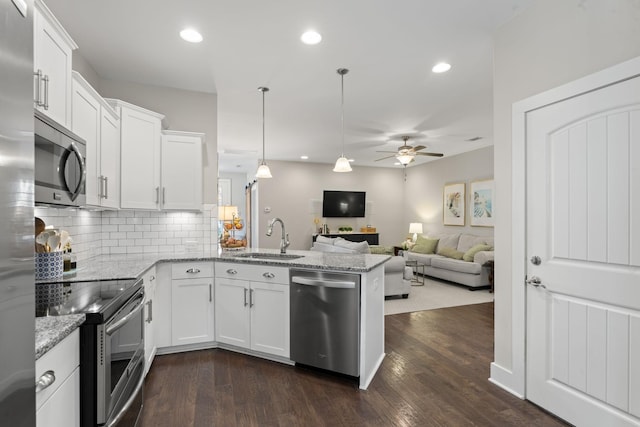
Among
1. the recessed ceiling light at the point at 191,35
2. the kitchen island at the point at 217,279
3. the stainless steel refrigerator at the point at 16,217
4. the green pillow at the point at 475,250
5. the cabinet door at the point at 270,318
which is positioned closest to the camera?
the stainless steel refrigerator at the point at 16,217

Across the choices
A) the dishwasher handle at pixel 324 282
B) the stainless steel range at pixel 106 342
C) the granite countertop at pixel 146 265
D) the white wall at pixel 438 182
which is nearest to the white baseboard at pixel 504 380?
the granite countertop at pixel 146 265

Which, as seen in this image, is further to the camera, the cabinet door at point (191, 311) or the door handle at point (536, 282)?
the cabinet door at point (191, 311)

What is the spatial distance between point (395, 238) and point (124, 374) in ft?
28.5

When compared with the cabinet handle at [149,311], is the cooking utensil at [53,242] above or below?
above

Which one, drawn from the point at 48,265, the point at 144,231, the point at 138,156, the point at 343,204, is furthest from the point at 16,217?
the point at 343,204

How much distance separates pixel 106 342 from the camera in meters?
1.45

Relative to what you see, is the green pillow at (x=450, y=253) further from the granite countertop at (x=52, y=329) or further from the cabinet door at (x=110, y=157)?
the granite countertop at (x=52, y=329)

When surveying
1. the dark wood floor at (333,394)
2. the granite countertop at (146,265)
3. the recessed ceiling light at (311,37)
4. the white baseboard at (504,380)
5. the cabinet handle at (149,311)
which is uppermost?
the recessed ceiling light at (311,37)

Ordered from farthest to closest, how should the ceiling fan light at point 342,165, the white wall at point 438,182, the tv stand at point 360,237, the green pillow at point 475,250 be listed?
the tv stand at point 360,237 → the white wall at point 438,182 → the green pillow at point 475,250 → the ceiling fan light at point 342,165

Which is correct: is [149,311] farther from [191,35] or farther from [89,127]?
[191,35]

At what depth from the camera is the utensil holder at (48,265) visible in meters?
2.13

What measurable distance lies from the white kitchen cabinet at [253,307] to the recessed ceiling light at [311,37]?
1923 mm

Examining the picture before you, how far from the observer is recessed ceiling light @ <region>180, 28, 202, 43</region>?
2.70 m

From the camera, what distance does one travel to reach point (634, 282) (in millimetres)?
1782
